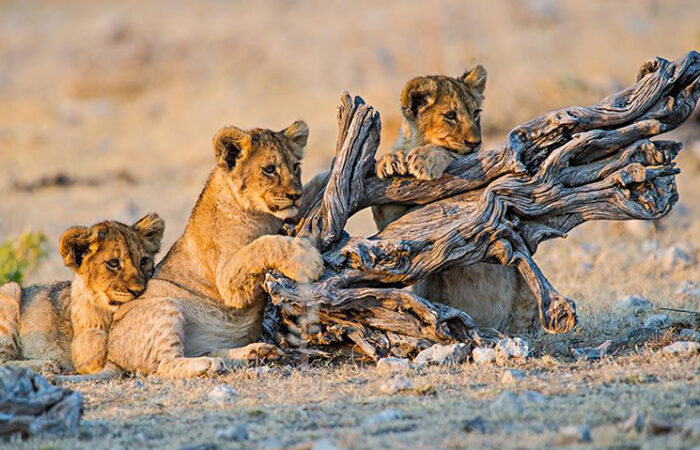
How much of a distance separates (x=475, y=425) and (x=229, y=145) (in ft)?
10.6

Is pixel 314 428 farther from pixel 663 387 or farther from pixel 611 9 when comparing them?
pixel 611 9

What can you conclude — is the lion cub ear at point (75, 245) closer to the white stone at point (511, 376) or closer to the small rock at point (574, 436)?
the white stone at point (511, 376)

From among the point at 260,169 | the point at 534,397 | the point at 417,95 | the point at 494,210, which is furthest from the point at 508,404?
the point at 417,95

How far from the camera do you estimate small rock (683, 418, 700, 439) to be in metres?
4.22

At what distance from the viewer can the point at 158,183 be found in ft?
56.5

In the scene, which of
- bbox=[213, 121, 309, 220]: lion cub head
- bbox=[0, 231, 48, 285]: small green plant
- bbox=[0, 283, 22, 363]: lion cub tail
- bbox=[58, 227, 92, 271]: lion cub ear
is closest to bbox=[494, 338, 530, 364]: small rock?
bbox=[213, 121, 309, 220]: lion cub head

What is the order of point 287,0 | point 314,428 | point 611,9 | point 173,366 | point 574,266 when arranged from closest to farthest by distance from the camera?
point 314,428, point 173,366, point 574,266, point 611,9, point 287,0

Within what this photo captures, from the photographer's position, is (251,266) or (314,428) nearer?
(314,428)

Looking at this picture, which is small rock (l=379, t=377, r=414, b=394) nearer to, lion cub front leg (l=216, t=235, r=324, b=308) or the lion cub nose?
lion cub front leg (l=216, t=235, r=324, b=308)

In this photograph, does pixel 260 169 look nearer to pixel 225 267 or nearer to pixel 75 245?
pixel 225 267

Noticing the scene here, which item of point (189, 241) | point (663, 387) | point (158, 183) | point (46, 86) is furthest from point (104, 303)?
point (46, 86)

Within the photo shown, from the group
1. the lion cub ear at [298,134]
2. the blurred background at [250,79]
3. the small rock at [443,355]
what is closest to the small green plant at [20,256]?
the blurred background at [250,79]

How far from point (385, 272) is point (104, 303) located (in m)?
2.10

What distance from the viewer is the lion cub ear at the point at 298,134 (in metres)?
7.27
